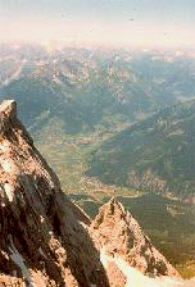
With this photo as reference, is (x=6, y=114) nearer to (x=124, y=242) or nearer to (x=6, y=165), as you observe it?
(x=6, y=165)

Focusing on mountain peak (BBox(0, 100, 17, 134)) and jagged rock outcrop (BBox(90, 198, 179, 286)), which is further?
jagged rock outcrop (BBox(90, 198, 179, 286))

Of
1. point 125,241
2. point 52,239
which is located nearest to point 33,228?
point 52,239

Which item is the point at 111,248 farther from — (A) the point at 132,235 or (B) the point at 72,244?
(B) the point at 72,244

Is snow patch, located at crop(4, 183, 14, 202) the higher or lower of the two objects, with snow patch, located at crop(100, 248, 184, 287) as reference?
higher

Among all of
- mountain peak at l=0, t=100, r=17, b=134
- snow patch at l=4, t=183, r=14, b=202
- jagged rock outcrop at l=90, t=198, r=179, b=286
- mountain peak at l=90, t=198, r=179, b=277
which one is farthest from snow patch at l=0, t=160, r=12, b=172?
mountain peak at l=90, t=198, r=179, b=277

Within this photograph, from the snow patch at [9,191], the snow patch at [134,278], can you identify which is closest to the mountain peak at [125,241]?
the snow patch at [134,278]

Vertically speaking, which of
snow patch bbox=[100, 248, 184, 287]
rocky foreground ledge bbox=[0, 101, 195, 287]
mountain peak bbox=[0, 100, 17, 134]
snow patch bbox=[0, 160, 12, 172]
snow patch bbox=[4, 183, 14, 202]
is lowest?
snow patch bbox=[100, 248, 184, 287]

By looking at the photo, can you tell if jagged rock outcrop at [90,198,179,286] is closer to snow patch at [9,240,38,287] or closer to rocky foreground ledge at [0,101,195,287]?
rocky foreground ledge at [0,101,195,287]

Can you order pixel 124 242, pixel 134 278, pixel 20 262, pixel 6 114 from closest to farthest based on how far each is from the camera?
pixel 20 262 < pixel 6 114 < pixel 134 278 < pixel 124 242
